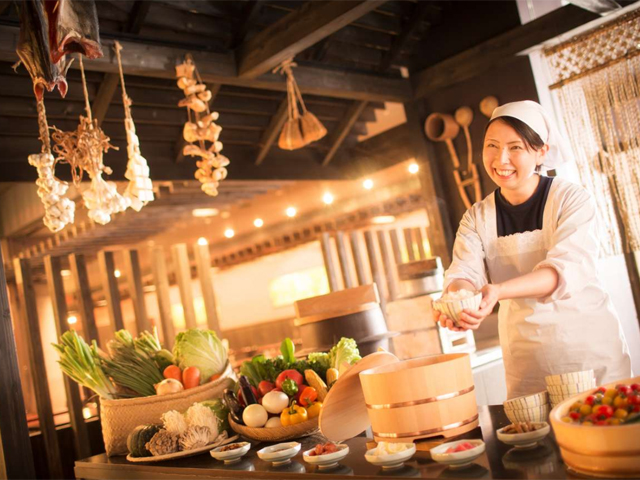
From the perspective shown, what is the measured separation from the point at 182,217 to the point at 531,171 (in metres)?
6.23

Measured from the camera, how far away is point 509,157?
228cm

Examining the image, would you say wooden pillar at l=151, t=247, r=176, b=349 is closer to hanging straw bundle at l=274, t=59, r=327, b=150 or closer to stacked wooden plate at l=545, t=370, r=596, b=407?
hanging straw bundle at l=274, t=59, r=327, b=150

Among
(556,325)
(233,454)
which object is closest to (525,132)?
(556,325)

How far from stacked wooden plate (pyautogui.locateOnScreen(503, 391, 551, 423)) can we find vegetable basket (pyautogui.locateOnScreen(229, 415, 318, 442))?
0.82 m

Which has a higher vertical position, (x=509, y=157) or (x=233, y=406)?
(x=509, y=157)

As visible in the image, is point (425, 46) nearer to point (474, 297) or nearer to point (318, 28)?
point (318, 28)

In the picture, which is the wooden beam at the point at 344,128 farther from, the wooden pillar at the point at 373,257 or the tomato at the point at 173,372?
the tomato at the point at 173,372

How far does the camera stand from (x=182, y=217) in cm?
806

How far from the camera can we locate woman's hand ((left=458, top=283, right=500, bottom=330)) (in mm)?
1829

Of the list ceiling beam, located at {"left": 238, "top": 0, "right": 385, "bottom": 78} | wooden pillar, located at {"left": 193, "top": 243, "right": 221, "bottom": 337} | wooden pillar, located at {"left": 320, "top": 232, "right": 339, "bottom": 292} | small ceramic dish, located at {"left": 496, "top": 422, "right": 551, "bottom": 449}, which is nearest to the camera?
small ceramic dish, located at {"left": 496, "top": 422, "right": 551, "bottom": 449}

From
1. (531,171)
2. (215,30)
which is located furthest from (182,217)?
(531,171)

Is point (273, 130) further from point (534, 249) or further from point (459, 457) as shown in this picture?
point (459, 457)

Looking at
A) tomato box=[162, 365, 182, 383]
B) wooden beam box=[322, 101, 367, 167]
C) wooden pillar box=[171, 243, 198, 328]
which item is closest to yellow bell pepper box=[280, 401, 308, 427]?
tomato box=[162, 365, 182, 383]

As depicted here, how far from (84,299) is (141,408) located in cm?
272
